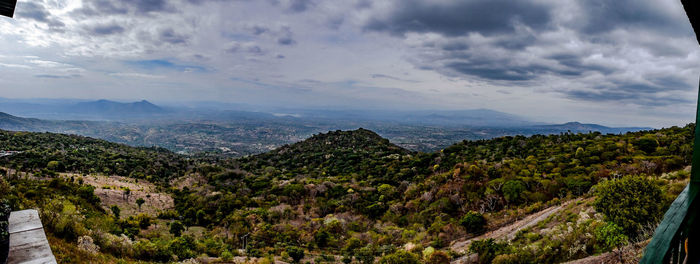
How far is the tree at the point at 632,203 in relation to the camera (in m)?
8.20

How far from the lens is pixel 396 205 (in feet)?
86.9

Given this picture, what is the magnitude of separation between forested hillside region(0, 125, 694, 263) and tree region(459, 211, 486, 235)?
62 mm

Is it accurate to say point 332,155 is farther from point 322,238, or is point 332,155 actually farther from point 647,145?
point 647,145

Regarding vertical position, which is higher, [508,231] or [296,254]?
[508,231]

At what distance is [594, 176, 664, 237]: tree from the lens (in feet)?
26.9

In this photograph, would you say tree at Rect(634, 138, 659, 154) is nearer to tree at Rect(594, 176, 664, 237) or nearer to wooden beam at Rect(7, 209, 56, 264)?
tree at Rect(594, 176, 664, 237)

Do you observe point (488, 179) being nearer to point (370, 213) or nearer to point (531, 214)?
point (531, 214)

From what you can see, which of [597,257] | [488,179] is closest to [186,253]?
[597,257]

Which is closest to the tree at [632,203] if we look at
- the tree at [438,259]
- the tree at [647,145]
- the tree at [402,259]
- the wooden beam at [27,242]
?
the tree at [438,259]

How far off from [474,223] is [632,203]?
10752 millimetres

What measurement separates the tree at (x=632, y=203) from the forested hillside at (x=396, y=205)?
34 mm

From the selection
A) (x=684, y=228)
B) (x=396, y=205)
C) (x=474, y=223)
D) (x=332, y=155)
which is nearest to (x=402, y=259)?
(x=474, y=223)

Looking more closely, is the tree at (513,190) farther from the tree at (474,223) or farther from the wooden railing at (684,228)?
the wooden railing at (684,228)

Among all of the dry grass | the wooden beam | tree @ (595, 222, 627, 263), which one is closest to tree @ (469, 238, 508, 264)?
tree @ (595, 222, 627, 263)
